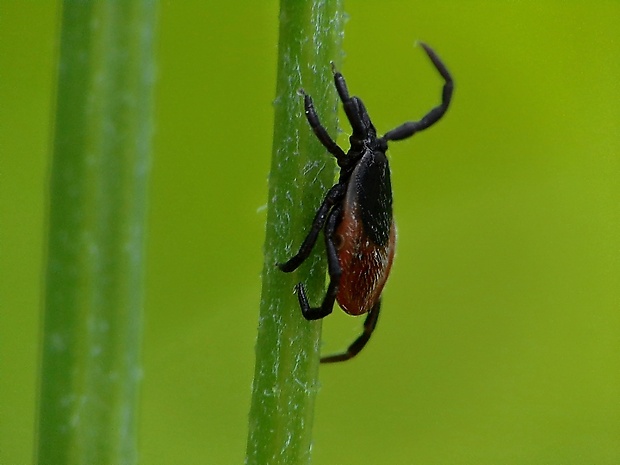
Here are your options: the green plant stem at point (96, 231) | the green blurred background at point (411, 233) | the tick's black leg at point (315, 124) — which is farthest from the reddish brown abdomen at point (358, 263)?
the green blurred background at point (411, 233)

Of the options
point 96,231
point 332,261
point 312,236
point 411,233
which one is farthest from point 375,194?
point 411,233

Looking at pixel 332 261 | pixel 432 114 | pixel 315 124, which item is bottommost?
pixel 332 261

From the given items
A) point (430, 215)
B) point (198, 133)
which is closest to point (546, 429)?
point (430, 215)

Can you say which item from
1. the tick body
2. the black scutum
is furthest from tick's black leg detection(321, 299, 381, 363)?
the black scutum

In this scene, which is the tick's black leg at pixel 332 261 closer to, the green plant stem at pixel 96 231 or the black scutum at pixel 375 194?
the black scutum at pixel 375 194

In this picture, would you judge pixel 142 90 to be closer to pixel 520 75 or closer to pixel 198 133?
pixel 198 133

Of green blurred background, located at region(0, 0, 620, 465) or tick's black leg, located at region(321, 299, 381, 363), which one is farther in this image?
green blurred background, located at region(0, 0, 620, 465)

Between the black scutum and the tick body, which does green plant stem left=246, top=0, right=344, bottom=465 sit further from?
the black scutum

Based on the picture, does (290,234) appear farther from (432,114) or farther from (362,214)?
(432,114)
